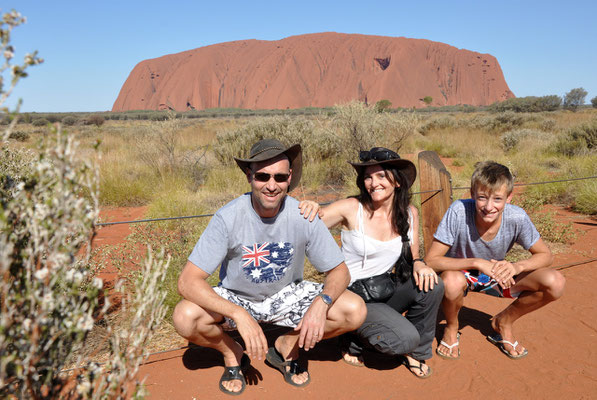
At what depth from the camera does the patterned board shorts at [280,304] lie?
2.40 m

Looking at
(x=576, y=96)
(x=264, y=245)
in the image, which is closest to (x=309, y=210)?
(x=264, y=245)

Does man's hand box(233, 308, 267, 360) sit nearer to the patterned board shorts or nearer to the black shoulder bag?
the patterned board shorts

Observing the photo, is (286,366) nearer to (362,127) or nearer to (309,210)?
(309,210)

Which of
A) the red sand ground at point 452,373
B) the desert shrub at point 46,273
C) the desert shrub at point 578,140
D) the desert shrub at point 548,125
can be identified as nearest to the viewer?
the desert shrub at point 46,273

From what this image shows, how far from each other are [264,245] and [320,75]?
9150cm

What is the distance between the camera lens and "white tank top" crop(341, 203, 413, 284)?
8.57ft

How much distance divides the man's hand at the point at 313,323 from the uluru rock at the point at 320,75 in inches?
3243

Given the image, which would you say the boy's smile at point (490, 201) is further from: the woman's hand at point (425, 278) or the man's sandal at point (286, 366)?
the man's sandal at point (286, 366)

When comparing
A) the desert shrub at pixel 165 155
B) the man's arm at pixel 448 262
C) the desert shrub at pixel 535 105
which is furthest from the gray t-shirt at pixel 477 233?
the desert shrub at pixel 535 105

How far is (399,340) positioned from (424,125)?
61.2 feet

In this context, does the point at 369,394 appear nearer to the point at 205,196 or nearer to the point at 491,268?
the point at 491,268

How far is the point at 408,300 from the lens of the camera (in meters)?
2.60

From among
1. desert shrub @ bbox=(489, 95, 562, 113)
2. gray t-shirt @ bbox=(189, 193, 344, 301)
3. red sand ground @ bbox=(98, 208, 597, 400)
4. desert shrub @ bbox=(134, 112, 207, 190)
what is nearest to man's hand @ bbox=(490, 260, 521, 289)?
red sand ground @ bbox=(98, 208, 597, 400)

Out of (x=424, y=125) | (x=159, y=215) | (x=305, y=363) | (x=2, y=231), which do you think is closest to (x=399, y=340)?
(x=305, y=363)
